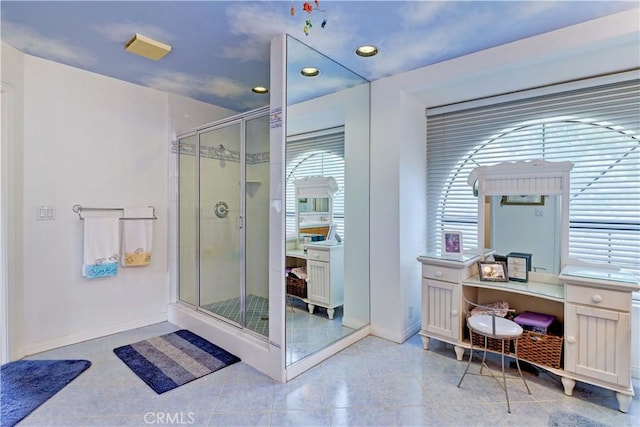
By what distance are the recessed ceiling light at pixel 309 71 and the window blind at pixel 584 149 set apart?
1550mm

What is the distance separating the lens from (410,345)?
296 centimetres

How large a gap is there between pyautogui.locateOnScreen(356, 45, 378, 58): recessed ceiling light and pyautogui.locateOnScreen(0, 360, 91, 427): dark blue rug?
3346mm

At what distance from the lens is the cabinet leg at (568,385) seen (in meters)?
2.14

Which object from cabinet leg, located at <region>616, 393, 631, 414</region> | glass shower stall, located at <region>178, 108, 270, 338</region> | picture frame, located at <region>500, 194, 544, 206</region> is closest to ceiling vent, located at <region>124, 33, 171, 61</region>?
glass shower stall, located at <region>178, 108, 270, 338</region>

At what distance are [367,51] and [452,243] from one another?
5.89ft

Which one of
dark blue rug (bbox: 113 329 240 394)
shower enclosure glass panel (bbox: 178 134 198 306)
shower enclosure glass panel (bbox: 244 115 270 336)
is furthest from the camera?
shower enclosure glass panel (bbox: 178 134 198 306)

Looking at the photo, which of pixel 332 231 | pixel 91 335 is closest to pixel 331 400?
pixel 332 231

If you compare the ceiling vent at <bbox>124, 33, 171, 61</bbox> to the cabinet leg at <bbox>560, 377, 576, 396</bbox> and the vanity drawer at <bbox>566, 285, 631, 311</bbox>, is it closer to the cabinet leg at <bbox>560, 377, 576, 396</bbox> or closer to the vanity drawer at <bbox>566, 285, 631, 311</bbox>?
the vanity drawer at <bbox>566, 285, 631, 311</bbox>

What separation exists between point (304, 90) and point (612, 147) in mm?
2479

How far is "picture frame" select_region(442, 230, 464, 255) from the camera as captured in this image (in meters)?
2.81

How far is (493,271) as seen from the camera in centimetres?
265

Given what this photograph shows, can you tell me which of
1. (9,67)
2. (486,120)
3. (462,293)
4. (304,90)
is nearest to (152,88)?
(9,67)

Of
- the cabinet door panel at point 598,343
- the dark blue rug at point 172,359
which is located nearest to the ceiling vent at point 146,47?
the dark blue rug at point 172,359

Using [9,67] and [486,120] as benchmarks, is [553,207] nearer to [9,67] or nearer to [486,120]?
[486,120]
